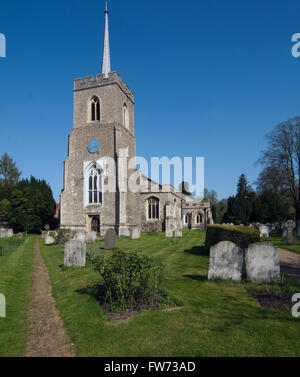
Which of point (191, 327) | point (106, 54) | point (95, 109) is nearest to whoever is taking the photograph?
point (191, 327)

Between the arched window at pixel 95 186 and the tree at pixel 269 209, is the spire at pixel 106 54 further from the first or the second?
the tree at pixel 269 209

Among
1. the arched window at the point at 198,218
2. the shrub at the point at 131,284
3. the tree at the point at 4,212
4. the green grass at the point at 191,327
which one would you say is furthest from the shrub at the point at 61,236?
the arched window at the point at 198,218

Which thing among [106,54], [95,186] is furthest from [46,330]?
[106,54]

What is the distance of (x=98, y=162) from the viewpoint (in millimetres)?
28172

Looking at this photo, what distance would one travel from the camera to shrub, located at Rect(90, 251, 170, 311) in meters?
5.55

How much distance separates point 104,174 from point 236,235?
18.5 metres

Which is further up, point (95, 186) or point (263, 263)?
point (95, 186)

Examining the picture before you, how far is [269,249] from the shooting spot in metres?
7.41

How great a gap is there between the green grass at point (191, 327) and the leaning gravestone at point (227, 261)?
0.50 meters

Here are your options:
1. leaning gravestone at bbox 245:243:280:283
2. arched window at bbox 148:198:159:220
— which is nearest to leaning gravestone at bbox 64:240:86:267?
leaning gravestone at bbox 245:243:280:283

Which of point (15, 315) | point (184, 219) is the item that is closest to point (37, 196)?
point (184, 219)

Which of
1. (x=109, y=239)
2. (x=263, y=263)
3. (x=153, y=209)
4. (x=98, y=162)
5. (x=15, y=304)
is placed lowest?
(x=15, y=304)

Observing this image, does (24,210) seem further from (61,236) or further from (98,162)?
(61,236)
